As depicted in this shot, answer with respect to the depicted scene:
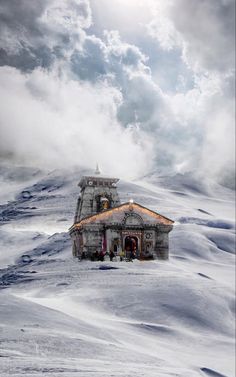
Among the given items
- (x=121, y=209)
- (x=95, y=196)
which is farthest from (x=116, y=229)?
(x=95, y=196)

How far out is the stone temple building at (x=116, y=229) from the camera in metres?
8.20

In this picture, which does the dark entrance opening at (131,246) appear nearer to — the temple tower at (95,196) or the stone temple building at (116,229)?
the stone temple building at (116,229)

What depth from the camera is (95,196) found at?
381 inches

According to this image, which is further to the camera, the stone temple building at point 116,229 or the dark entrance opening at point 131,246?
the dark entrance opening at point 131,246

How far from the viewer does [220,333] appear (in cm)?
1138

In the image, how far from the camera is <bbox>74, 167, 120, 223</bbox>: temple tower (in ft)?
28.1

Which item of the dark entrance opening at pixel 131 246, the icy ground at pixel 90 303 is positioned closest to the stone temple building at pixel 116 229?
the dark entrance opening at pixel 131 246

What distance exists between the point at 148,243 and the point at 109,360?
223 centimetres

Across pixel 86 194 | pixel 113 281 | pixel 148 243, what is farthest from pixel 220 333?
pixel 86 194

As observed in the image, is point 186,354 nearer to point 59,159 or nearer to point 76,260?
point 76,260

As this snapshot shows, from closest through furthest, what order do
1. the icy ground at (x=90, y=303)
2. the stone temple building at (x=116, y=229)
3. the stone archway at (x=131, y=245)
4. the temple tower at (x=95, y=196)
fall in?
the icy ground at (x=90, y=303)
the stone temple building at (x=116, y=229)
the stone archway at (x=131, y=245)
the temple tower at (x=95, y=196)

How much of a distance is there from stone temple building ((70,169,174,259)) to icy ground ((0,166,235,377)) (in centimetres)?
29

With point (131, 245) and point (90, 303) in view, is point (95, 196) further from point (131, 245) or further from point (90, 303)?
point (90, 303)

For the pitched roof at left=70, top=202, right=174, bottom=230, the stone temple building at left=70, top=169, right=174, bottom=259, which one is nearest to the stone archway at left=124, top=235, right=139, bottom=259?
the stone temple building at left=70, top=169, right=174, bottom=259
